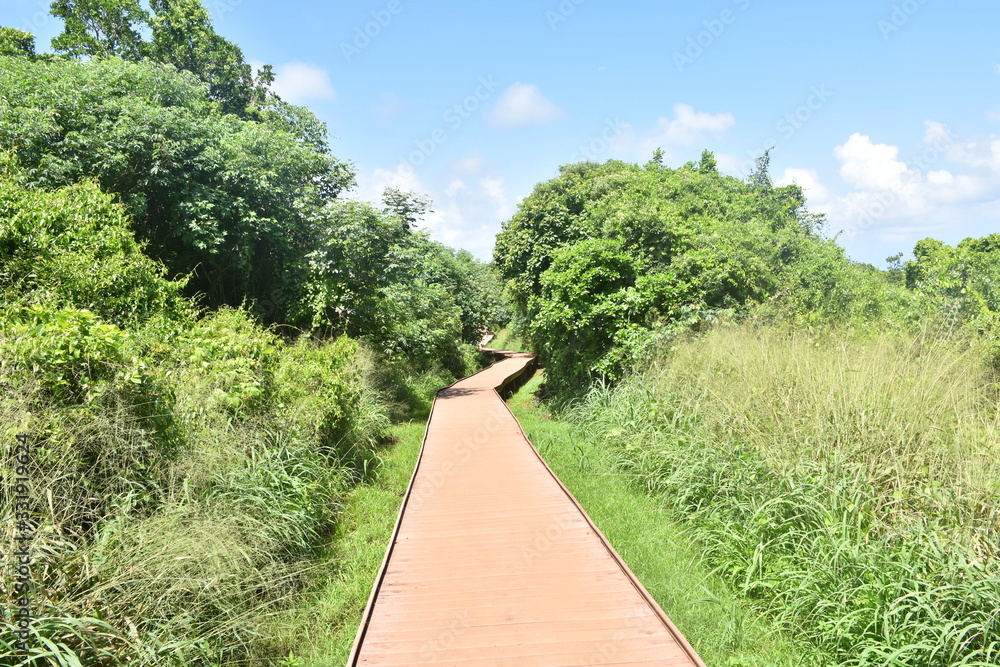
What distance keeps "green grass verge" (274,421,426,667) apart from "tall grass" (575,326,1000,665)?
3228mm

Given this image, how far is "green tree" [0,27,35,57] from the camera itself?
719 inches

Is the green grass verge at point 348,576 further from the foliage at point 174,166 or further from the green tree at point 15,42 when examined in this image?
the green tree at point 15,42

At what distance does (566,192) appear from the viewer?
18000mm

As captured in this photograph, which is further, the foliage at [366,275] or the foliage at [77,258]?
the foliage at [366,275]

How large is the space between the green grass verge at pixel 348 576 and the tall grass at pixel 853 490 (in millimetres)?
3228

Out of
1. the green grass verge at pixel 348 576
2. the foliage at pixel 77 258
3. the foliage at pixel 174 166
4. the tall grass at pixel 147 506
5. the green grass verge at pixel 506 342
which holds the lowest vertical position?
the green grass verge at pixel 348 576

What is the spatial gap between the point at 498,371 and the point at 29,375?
19519 millimetres

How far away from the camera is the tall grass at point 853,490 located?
334 cm

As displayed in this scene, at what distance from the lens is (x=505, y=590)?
4227 mm

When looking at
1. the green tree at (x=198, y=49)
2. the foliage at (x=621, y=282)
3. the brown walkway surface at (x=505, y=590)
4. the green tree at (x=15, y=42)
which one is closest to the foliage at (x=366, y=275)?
the foliage at (x=621, y=282)

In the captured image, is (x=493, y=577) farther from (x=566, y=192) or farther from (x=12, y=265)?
(x=566, y=192)

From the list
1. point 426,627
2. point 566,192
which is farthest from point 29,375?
point 566,192

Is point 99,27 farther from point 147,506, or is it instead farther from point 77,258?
point 147,506

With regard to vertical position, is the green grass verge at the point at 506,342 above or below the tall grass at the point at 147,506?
above
